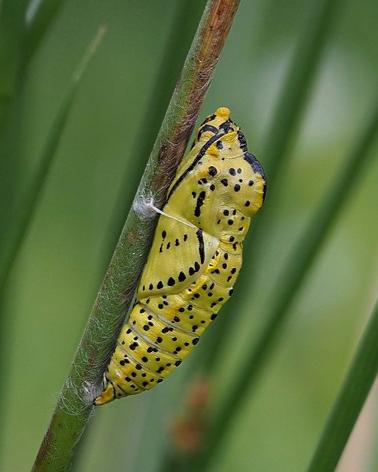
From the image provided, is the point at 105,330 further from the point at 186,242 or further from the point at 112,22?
the point at 112,22

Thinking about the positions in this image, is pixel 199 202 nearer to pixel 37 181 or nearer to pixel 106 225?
pixel 37 181

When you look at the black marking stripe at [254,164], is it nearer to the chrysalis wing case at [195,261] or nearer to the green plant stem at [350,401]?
the chrysalis wing case at [195,261]

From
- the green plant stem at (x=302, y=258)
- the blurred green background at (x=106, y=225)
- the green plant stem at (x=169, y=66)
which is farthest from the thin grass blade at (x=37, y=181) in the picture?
the blurred green background at (x=106, y=225)

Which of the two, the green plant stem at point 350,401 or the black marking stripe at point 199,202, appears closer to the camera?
the green plant stem at point 350,401

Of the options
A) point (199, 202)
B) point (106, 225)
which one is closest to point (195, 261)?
point (199, 202)

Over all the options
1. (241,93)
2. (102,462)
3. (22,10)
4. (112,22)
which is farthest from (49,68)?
(22,10)
